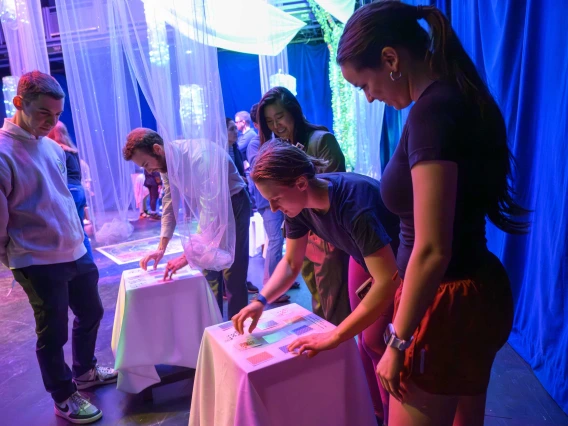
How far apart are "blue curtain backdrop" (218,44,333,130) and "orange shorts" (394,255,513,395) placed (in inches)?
278

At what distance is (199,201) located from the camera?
202cm

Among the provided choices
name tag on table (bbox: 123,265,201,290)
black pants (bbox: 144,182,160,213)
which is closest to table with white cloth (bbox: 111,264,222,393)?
name tag on table (bbox: 123,265,201,290)

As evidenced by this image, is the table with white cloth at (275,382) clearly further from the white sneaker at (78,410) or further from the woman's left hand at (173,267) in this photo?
A: the white sneaker at (78,410)

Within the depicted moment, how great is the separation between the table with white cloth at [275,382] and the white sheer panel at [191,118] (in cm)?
82

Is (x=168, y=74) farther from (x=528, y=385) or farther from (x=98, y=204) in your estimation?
(x=98, y=204)

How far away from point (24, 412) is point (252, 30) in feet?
9.85

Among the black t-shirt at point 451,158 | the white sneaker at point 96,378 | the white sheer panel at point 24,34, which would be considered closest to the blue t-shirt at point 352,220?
Result: the black t-shirt at point 451,158

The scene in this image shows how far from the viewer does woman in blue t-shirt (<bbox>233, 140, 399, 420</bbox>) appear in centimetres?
103

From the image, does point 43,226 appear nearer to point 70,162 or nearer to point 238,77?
point 70,162

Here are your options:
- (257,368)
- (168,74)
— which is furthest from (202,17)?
(257,368)

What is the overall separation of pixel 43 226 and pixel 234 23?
7.35ft

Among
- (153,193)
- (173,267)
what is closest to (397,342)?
(173,267)

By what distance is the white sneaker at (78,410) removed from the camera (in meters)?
1.84

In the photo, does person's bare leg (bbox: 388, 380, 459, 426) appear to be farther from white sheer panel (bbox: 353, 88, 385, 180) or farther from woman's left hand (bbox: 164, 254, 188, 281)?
white sheer panel (bbox: 353, 88, 385, 180)
